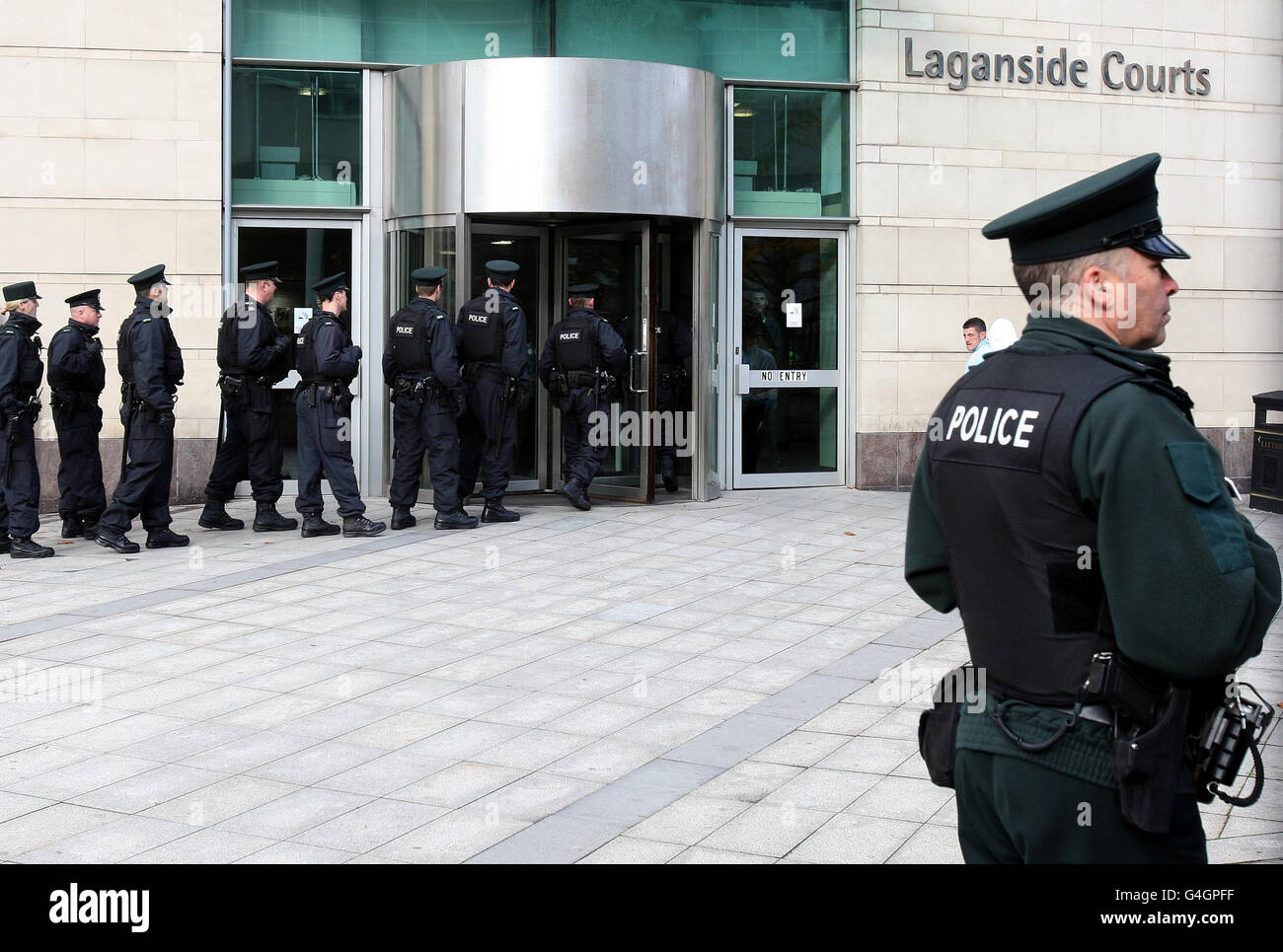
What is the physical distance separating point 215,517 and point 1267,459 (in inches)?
361

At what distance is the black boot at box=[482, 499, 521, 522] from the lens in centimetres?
1142

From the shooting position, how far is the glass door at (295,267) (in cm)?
1283

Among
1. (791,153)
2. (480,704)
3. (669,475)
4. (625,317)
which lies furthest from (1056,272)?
(791,153)

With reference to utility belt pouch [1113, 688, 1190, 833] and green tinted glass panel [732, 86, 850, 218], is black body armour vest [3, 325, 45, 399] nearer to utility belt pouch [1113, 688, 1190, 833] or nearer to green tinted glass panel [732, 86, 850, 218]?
green tinted glass panel [732, 86, 850, 218]

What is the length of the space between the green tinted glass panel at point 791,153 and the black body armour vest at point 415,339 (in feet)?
12.5

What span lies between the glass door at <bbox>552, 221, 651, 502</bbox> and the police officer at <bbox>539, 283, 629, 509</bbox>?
30cm

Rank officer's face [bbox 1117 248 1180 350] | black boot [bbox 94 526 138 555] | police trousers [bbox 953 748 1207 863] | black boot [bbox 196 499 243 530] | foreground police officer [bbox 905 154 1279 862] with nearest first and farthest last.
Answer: foreground police officer [bbox 905 154 1279 862] → police trousers [bbox 953 748 1207 863] → officer's face [bbox 1117 248 1180 350] → black boot [bbox 94 526 138 555] → black boot [bbox 196 499 243 530]

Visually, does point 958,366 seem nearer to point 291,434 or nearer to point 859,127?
point 859,127

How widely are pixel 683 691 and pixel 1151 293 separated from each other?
14.1ft

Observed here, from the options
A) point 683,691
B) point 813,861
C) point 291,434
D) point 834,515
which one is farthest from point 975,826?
point 291,434

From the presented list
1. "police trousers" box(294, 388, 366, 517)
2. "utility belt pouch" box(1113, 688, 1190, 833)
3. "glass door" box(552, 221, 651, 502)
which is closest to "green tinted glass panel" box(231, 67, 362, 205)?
"glass door" box(552, 221, 651, 502)

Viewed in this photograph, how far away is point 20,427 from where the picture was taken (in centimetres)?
985

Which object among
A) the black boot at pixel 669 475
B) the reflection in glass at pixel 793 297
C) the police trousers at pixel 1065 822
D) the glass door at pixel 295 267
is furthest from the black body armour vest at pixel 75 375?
the police trousers at pixel 1065 822

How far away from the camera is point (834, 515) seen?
1217cm
